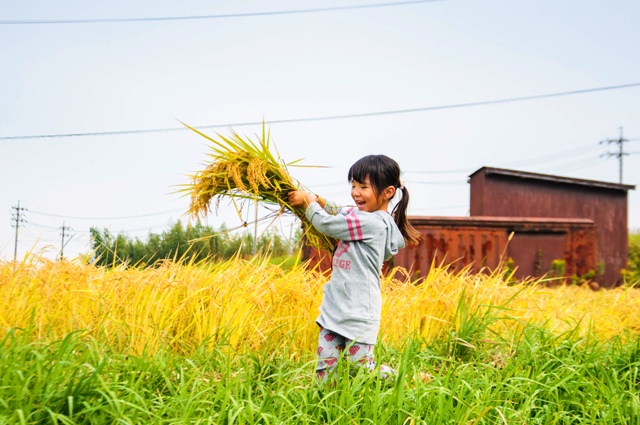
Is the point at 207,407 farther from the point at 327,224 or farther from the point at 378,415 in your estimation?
the point at 327,224

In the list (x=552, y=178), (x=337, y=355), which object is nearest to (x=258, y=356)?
(x=337, y=355)

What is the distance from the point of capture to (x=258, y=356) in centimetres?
330

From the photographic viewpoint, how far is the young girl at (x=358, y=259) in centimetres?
297

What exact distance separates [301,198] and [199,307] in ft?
3.77

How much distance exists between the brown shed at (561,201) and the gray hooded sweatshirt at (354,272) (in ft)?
43.9

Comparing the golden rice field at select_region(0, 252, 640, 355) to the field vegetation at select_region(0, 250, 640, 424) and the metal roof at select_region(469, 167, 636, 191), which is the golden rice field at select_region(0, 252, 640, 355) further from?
the metal roof at select_region(469, 167, 636, 191)

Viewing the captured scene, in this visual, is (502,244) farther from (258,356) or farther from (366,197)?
(258,356)

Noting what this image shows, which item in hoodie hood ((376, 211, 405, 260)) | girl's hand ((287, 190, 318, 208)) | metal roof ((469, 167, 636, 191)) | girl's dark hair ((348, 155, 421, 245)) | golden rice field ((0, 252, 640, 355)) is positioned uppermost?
metal roof ((469, 167, 636, 191))

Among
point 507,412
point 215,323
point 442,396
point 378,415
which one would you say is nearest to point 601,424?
point 507,412

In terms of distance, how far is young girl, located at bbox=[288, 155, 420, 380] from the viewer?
297cm

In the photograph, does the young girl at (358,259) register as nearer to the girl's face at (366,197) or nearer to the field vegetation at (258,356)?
the girl's face at (366,197)

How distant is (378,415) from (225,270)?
7.76 ft

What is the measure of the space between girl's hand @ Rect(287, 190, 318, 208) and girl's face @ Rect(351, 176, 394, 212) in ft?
0.78

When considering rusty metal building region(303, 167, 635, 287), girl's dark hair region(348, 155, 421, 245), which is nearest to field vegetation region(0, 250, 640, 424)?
girl's dark hair region(348, 155, 421, 245)
